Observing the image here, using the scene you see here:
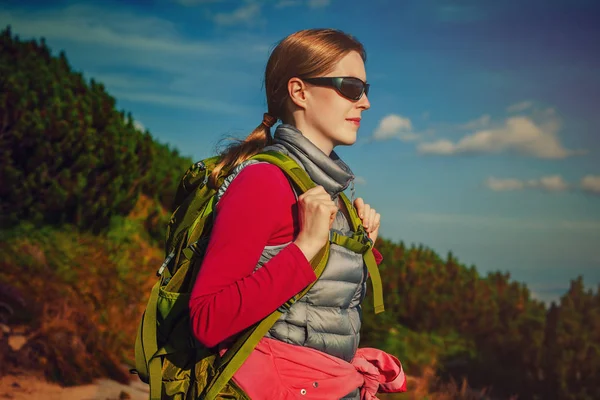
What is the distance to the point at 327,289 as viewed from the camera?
2.19 m

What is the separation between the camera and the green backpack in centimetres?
208

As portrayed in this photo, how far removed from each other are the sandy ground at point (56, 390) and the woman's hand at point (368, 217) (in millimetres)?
4263

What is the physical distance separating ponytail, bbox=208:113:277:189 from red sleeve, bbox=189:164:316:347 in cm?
30

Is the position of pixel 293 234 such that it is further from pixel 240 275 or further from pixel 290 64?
pixel 290 64

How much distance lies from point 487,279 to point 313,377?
7893 millimetres

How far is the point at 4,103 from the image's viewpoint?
9.11 metres

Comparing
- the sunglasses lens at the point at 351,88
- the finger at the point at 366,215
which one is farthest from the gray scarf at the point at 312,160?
the finger at the point at 366,215

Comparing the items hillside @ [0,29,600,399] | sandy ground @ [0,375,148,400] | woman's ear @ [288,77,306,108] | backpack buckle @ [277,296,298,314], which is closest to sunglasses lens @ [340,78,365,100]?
woman's ear @ [288,77,306,108]

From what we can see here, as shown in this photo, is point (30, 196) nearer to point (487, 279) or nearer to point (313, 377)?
point (487, 279)

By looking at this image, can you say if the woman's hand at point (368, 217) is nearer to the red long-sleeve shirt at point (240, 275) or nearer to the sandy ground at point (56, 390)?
the red long-sleeve shirt at point (240, 275)

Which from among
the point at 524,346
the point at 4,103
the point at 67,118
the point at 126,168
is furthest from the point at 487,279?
the point at 4,103

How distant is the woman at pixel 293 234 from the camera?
2.02 metres

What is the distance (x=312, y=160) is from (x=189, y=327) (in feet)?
2.20

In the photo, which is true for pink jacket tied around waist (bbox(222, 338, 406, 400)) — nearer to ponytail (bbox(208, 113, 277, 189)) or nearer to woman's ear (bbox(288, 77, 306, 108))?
ponytail (bbox(208, 113, 277, 189))
